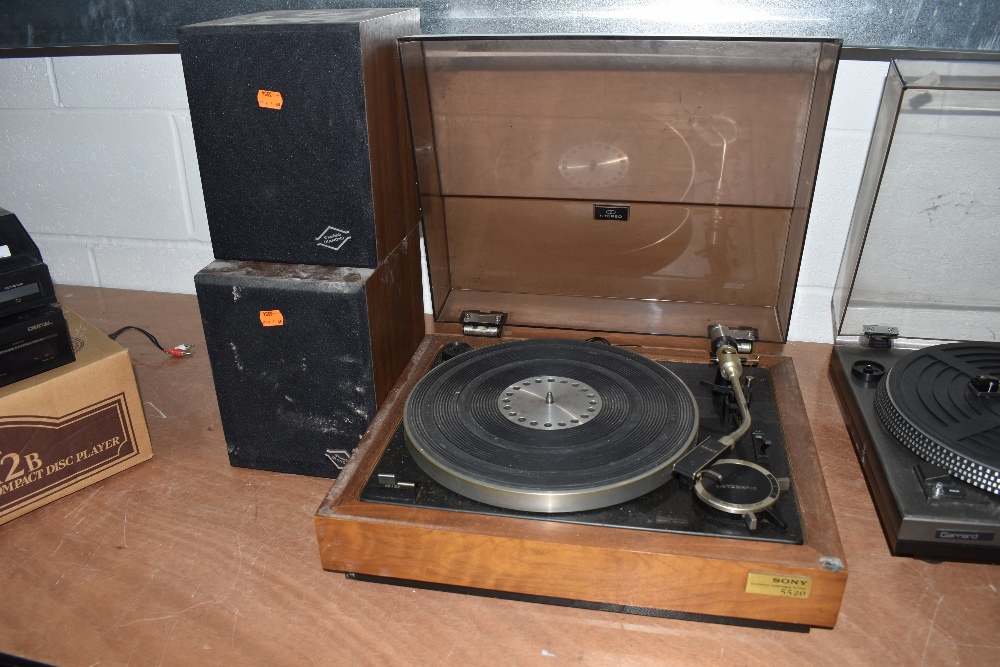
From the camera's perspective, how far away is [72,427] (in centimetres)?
106

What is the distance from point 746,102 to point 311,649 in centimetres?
92

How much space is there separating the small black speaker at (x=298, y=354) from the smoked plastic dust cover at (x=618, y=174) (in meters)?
0.24

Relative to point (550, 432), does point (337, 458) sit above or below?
below

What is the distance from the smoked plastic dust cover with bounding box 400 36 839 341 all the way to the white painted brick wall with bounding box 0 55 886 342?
28 cm

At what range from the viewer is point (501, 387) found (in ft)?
3.51

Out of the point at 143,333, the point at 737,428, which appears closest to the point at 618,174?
the point at 737,428

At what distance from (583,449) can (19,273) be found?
2.53ft

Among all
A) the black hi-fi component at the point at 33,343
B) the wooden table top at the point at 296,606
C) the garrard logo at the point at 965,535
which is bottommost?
the wooden table top at the point at 296,606

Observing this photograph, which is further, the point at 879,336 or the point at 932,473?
the point at 879,336

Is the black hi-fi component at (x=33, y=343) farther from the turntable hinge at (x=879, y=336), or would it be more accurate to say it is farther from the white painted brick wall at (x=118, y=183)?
the turntable hinge at (x=879, y=336)

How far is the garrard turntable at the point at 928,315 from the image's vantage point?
0.89m

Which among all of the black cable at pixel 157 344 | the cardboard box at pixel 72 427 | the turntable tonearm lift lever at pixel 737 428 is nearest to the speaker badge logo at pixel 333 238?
the cardboard box at pixel 72 427

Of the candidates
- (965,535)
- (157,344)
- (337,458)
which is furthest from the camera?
(157,344)

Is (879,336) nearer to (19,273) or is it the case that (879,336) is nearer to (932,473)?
(932,473)
